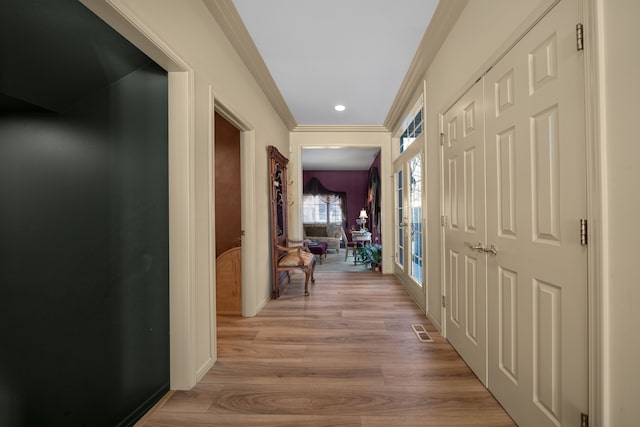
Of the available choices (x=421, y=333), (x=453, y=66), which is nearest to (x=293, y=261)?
(x=421, y=333)

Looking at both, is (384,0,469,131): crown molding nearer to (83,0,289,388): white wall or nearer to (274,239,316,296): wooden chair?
(83,0,289,388): white wall

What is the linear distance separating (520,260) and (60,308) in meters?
2.20

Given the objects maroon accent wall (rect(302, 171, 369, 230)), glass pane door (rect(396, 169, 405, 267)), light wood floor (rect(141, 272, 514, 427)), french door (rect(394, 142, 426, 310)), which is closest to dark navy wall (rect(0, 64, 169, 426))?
light wood floor (rect(141, 272, 514, 427))

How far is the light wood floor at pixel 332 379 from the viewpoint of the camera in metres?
1.51

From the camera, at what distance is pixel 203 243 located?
1893mm

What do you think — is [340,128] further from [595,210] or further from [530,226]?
[595,210]

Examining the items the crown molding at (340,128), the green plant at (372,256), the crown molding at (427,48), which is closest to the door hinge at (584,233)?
the crown molding at (427,48)

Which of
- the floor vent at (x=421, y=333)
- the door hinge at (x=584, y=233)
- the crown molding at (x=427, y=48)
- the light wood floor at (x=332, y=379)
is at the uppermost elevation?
the crown molding at (x=427, y=48)

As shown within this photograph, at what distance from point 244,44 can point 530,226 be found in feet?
8.59

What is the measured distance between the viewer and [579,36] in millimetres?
1045

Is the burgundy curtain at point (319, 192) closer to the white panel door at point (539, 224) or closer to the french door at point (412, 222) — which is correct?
the french door at point (412, 222)

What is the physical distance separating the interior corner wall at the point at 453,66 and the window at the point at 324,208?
708 centimetres

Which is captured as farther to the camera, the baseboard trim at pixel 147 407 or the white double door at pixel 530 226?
the baseboard trim at pixel 147 407

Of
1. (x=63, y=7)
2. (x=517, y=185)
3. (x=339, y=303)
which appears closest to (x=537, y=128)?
(x=517, y=185)
